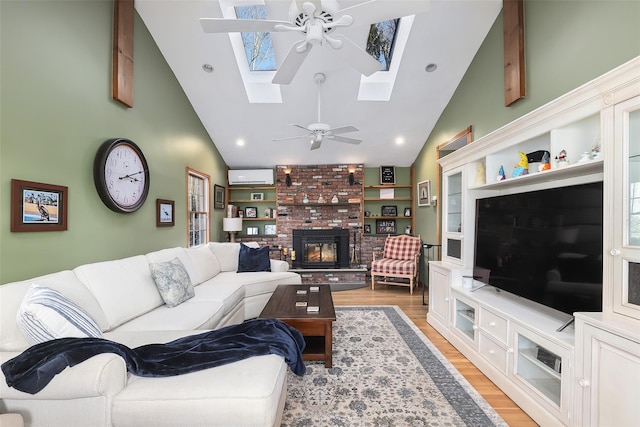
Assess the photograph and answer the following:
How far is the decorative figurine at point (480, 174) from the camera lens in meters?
2.65

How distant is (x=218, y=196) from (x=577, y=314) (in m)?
5.14

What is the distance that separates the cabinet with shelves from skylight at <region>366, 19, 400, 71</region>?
239cm

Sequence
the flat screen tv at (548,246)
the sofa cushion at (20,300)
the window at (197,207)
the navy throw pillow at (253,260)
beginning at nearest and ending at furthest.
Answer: the sofa cushion at (20,300) < the flat screen tv at (548,246) < the navy throw pillow at (253,260) < the window at (197,207)

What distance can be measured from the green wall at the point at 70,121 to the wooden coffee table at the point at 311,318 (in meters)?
1.69

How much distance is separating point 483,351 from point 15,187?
358 centimetres

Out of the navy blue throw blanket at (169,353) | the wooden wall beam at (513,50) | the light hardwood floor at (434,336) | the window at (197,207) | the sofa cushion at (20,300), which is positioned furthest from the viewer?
the window at (197,207)

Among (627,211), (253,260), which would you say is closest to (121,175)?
(253,260)

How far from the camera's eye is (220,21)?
5.89 ft

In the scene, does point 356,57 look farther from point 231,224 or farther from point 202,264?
point 231,224

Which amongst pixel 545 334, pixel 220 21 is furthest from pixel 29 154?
pixel 545 334

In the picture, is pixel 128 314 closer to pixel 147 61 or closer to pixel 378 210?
pixel 147 61

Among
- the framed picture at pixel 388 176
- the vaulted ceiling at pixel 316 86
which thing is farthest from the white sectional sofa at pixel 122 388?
the framed picture at pixel 388 176

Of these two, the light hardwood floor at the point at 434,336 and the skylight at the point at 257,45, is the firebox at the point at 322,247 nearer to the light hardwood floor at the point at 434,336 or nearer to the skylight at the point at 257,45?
the light hardwood floor at the point at 434,336

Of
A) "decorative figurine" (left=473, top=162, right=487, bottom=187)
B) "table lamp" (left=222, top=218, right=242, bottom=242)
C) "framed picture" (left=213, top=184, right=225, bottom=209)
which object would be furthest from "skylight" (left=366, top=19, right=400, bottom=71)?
"table lamp" (left=222, top=218, right=242, bottom=242)
